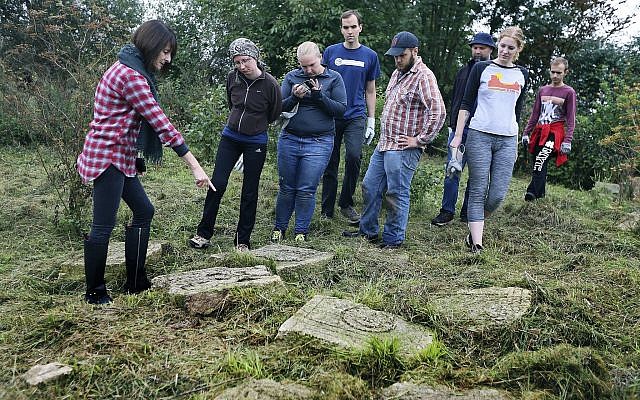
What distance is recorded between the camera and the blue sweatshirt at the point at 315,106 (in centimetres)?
490

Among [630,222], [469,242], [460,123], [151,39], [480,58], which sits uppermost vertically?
[480,58]

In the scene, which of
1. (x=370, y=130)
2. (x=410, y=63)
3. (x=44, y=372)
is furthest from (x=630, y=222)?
(x=44, y=372)

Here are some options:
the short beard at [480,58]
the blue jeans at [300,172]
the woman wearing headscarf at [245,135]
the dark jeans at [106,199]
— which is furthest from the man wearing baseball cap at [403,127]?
the dark jeans at [106,199]

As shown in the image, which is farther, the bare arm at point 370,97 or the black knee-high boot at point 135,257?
the bare arm at point 370,97

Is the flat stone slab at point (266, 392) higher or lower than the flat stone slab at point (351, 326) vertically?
lower

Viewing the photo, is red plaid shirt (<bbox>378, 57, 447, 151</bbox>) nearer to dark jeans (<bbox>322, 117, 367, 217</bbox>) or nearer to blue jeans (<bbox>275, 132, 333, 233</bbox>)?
blue jeans (<bbox>275, 132, 333, 233</bbox>)

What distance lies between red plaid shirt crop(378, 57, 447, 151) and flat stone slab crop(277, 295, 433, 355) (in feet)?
6.90

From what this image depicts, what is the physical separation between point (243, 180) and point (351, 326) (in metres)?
2.15

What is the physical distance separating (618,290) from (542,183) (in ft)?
11.3

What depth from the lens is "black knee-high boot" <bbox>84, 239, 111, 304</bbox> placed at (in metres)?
3.32

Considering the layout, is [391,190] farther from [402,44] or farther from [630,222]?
[630,222]

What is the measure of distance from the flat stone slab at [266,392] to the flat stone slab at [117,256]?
1.84 m

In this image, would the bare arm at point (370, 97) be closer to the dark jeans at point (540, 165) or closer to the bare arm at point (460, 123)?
the bare arm at point (460, 123)

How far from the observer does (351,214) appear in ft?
19.6
